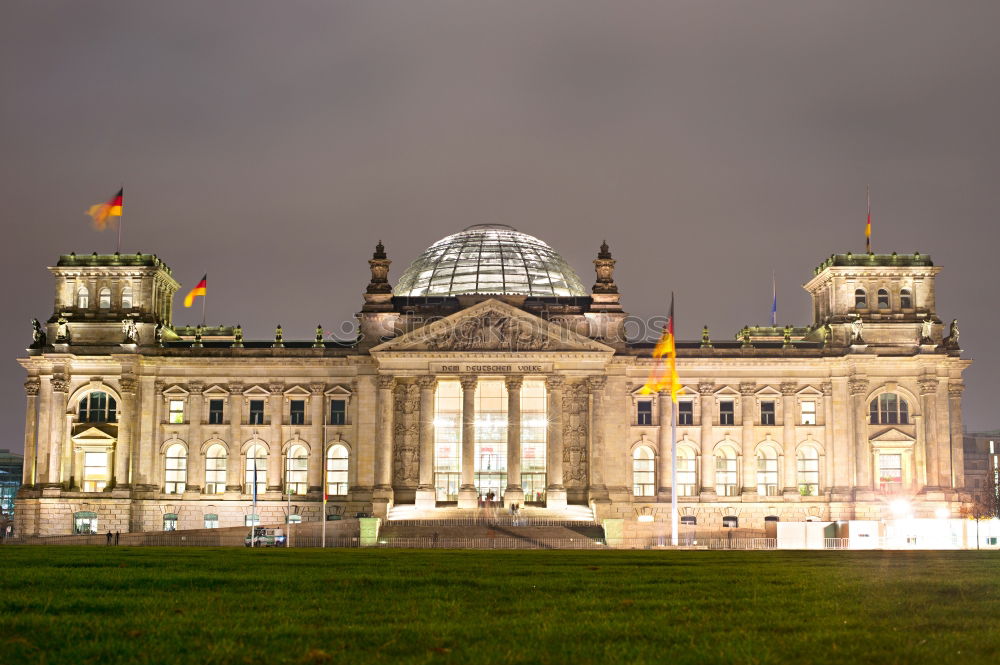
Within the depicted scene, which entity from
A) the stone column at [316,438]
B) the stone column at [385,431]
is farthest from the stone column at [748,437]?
the stone column at [316,438]

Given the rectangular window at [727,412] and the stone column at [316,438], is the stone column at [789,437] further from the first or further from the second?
the stone column at [316,438]

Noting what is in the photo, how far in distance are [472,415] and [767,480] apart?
86.5ft

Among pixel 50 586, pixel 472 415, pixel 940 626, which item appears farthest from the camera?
pixel 472 415

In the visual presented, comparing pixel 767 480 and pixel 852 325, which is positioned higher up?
pixel 852 325

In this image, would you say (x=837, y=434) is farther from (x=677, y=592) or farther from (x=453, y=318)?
(x=677, y=592)

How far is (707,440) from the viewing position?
3844 inches

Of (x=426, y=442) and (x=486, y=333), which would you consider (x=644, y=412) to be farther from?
(x=426, y=442)

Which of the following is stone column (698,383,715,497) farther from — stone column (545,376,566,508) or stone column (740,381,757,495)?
stone column (545,376,566,508)

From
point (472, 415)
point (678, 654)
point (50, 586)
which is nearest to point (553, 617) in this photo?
point (678, 654)

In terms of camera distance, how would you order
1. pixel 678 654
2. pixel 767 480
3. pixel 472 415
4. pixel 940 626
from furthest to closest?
pixel 767 480, pixel 472 415, pixel 940 626, pixel 678 654

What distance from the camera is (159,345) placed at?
100312 mm

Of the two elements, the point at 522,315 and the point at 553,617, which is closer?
the point at 553,617

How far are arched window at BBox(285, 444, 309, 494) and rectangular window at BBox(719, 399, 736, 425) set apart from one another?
116 ft

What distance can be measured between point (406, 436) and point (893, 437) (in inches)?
1589
